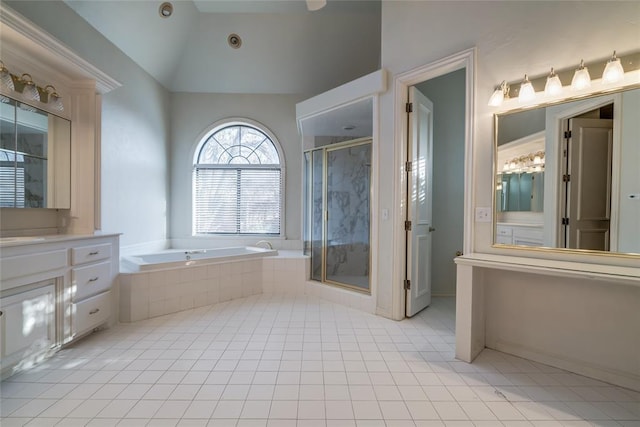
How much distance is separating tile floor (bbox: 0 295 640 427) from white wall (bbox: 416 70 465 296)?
128cm

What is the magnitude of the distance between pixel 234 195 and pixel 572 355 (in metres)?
4.37

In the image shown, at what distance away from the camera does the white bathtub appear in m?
2.88

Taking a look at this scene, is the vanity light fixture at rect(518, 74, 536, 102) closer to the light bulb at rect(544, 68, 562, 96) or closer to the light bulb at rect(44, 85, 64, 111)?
the light bulb at rect(544, 68, 562, 96)

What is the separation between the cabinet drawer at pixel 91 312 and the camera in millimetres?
2217

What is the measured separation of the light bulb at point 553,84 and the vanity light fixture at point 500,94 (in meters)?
0.25

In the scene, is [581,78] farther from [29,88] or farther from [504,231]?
[29,88]

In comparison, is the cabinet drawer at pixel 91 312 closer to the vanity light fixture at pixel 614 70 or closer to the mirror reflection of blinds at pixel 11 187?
the mirror reflection of blinds at pixel 11 187

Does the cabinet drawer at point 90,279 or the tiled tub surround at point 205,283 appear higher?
the cabinet drawer at point 90,279

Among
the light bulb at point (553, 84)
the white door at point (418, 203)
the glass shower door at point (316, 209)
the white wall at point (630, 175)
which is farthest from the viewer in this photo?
the glass shower door at point (316, 209)

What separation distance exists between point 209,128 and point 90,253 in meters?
2.81

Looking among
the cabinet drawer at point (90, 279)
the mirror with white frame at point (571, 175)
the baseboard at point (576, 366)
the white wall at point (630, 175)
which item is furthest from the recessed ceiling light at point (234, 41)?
the baseboard at point (576, 366)

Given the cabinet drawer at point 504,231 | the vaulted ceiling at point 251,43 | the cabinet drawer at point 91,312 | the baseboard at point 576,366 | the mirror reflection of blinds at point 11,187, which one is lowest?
the baseboard at point 576,366

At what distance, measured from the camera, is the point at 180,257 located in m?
4.02

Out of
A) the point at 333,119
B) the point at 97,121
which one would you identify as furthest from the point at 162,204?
the point at 333,119
